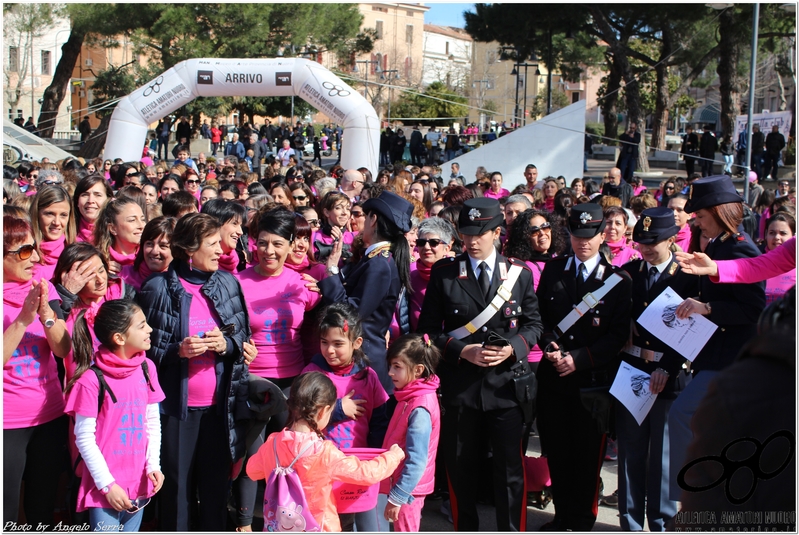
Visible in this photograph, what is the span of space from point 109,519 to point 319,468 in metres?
1.01

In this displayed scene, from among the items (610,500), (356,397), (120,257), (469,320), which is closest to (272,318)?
(356,397)

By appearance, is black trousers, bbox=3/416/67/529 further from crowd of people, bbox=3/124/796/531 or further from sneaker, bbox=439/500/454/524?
sneaker, bbox=439/500/454/524

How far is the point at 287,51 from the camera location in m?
33.2

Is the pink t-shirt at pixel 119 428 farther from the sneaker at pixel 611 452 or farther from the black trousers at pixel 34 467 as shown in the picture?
the sneaker at pixel 611 452

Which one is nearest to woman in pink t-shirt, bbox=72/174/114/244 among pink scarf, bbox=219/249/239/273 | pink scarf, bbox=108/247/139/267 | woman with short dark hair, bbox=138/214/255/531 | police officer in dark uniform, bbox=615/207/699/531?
pink scarf, bbox=108/247/139/267

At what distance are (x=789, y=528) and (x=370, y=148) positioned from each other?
14.9 metres

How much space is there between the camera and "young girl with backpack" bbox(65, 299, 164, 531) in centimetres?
341

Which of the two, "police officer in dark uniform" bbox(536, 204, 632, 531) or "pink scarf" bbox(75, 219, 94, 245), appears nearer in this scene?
"police officer in dark uniform" bbox(536, 204, 632, 531)

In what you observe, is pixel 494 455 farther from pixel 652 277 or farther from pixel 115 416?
pixel 115 416

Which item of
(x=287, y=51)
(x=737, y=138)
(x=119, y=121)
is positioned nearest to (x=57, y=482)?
(x=119, y=121)

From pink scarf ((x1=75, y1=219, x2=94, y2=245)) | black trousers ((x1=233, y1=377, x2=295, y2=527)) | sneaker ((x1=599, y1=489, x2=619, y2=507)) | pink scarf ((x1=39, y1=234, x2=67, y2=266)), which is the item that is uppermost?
pink scarf ((x1=75, y1=219, x2=94, y2=245))

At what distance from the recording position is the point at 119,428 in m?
3.49

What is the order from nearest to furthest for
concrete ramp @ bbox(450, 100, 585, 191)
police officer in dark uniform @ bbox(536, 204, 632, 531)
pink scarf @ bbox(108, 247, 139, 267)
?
police officer in dark uniform @ bbox(536, 204, 632, 531)
pink scarf @ bbox(108, 247, 139, 267)
concrete ramp @ bbox(450, 100, 585, 191)

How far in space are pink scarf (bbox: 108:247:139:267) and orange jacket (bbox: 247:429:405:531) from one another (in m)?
1.83
